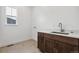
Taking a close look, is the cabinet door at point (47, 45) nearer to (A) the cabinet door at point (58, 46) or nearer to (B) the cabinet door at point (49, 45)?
(B) the cabinet door at point (49, 45)

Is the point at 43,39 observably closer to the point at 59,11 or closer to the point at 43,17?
the point at 43,17

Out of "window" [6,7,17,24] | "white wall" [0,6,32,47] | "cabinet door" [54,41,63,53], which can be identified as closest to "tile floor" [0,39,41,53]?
"white wall" [0,6,32,47]

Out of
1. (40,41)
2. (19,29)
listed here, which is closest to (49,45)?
(40,41)

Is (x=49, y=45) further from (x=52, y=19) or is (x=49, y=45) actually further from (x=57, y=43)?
(x=52, y=19)

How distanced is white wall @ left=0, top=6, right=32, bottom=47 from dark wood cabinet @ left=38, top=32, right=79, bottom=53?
1.10 ft

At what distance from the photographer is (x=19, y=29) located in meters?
1.74

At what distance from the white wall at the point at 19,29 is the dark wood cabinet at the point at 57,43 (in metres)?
0.33

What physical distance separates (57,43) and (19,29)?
912 millimetres

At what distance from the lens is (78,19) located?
160 cm

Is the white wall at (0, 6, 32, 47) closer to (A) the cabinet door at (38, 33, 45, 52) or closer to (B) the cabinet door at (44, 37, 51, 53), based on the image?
(A) the cabinet door at (38, 33, 45, 52)

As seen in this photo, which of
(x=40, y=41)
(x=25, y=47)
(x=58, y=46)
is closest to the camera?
(x=58, y=46)
